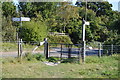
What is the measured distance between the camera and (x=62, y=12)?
1884 cm

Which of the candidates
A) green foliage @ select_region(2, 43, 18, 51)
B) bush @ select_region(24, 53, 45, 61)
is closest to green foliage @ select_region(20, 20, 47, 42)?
green foliage @ select_region(2, 43, 18, 51)

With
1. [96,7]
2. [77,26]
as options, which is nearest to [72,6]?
[77,26]

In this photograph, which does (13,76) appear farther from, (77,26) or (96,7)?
(96,7)

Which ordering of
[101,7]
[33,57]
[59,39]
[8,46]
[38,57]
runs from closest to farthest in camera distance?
[33,57], [38,57], [8,46], [59,39], [101,7]

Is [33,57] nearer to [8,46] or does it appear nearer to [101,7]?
[8,46]

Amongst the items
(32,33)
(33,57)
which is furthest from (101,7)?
(33,57)

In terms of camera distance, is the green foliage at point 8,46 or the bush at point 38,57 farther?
the green foliage at point 8,46

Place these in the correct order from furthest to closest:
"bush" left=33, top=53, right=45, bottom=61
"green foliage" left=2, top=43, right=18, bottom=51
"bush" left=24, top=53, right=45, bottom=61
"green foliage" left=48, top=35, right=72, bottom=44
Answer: "green foliage" left=48, top=35, right=72, bottom=44 < "green foliage" left=2, top=43, right=18, bottom=51 < "bush" left=33, top=53, right=45, bottom=61 < "bush" left=24, top=53, right=45, bottom=61

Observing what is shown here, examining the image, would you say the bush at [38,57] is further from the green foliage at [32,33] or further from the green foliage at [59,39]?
the green foliage at [59,39]

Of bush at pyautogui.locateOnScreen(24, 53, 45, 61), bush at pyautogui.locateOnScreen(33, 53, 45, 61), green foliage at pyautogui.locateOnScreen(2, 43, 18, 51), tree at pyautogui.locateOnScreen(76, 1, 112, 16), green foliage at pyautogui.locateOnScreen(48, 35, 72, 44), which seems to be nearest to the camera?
bush at pyautogui.locateOnScreen(24, 53, 45, 61)

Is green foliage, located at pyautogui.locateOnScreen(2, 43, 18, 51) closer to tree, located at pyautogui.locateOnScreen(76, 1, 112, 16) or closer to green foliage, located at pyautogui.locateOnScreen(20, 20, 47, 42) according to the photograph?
green foliage, located at pyautogui.locateOnScreen(20, 20, 47, 42)

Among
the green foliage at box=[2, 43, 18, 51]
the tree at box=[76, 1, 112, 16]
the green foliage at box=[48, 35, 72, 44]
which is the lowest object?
the green foliage at box=[48, 35, 72, 44]

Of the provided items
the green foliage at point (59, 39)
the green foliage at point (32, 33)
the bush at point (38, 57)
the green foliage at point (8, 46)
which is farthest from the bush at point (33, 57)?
the green foliage at point (59, 39)

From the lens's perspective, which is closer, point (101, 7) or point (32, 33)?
point (32, 33)
